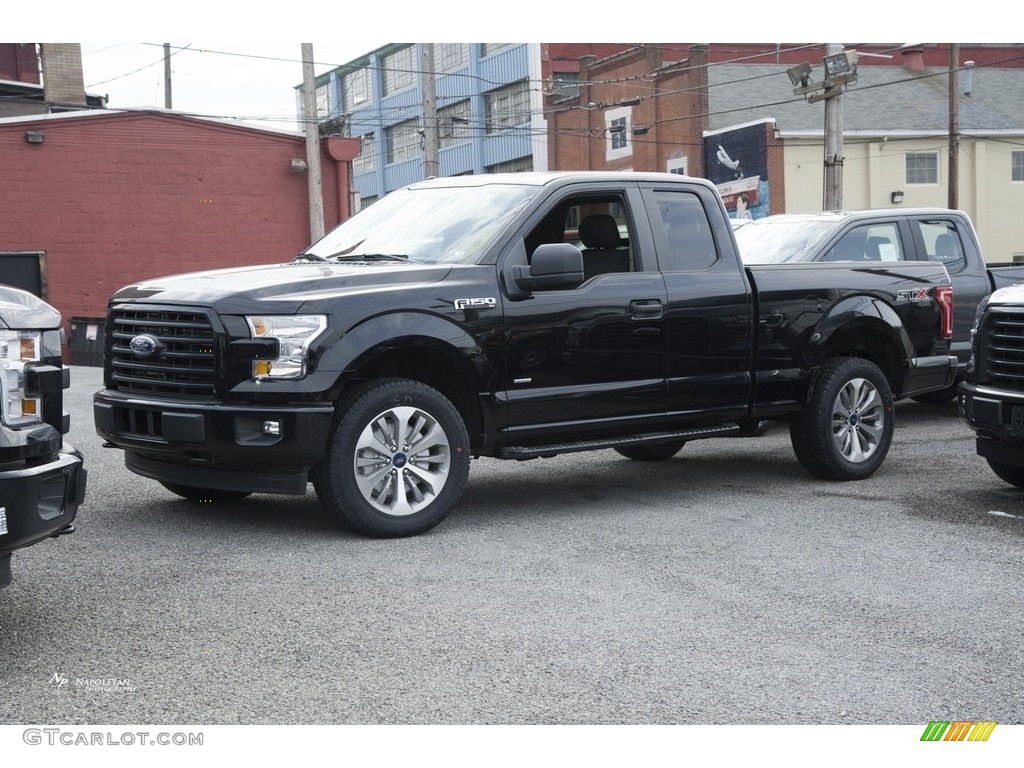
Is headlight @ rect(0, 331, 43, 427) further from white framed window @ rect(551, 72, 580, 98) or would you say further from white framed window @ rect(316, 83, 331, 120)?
white framed window @ rect(316, 83, 331, 120)

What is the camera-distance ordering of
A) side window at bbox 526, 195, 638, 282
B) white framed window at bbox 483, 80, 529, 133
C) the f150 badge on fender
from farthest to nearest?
white framed window at bbox 483, 80, 529, 133 → side window at bbox 526, 195, 638, 282 → the f150 badge on fender

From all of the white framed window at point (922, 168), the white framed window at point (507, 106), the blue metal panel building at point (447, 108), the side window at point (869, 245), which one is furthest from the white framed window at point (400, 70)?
the side window at point (869, 245)

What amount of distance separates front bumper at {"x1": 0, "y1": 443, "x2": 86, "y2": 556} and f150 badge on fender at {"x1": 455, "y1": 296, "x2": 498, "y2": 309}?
2.71m

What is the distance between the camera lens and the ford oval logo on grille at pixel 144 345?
6.63 metres

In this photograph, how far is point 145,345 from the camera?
21.8 ft

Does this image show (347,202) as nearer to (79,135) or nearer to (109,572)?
(79,135)

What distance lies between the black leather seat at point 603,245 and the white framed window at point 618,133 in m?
42.7

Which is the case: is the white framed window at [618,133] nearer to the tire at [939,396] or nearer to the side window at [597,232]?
the tire at [939,396]

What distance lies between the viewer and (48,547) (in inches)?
252

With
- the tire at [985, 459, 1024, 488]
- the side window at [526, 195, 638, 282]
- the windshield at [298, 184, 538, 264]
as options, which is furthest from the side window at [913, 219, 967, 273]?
the windshield at [298, 184, 538, 264]

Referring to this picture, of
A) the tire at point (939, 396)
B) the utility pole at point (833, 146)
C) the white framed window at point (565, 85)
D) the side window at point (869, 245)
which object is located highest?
the white framed window at point (565, 85)

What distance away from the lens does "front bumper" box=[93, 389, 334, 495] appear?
6.35 m

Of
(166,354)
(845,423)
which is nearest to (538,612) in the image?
(166,354)
